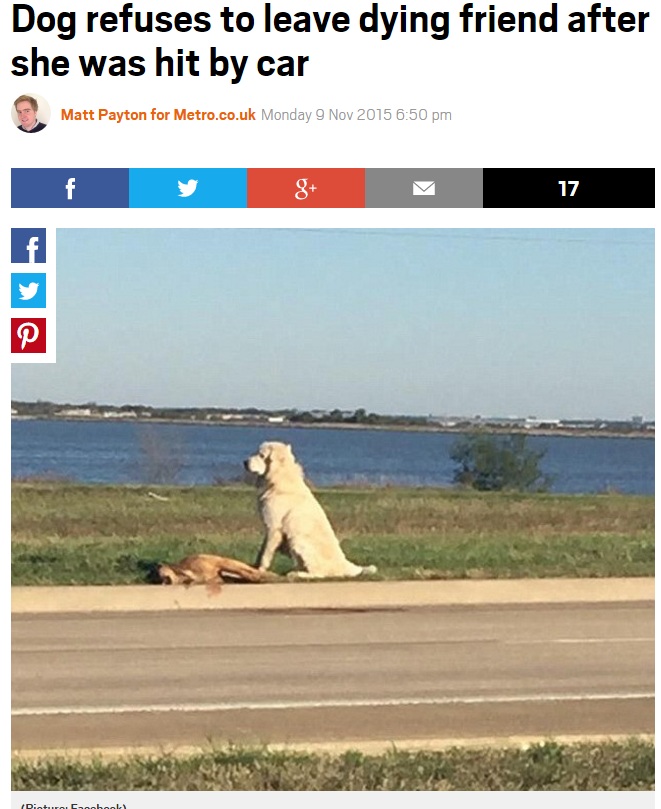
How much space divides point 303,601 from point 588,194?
6.50m

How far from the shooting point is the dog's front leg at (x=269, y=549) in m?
12.5

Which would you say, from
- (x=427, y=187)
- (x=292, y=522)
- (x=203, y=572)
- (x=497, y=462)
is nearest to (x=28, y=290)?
(x=427, y=187)

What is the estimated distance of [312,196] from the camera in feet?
18.9

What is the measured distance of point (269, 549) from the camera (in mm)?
12508

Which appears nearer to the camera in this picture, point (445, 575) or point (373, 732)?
point (373, 732)

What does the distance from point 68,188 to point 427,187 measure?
144 centimetres

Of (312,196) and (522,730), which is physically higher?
(312,196)

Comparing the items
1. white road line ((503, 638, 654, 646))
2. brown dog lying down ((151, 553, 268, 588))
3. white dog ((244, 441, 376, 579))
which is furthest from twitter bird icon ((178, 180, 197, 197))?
white dog ((244, 441, 376, 579))

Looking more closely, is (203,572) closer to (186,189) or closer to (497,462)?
(186,189)

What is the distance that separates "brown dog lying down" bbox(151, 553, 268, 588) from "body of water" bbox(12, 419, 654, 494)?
1058 cm

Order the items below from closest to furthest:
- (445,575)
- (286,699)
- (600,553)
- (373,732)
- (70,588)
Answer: (373,732) < (286,699) < (70,588) < (445,575) < (600,553)

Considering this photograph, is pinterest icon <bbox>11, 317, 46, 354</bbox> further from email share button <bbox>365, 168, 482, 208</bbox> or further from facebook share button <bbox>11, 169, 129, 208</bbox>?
email share button <bbox>365, 168, 482, 208</bbox>
